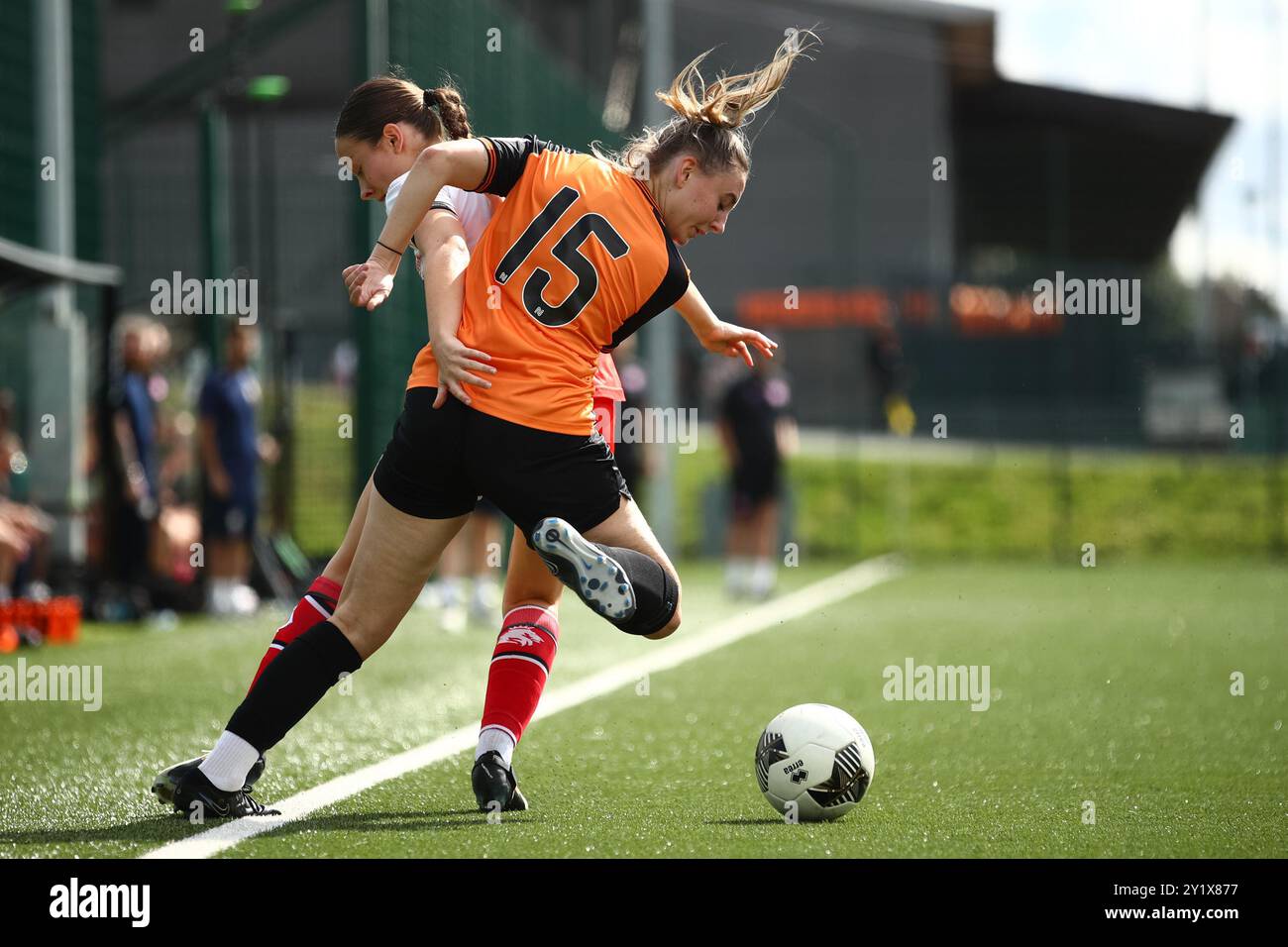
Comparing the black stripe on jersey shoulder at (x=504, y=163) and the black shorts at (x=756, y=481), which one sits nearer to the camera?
the black stripe on jersey shoulder at (x=504, y=163)

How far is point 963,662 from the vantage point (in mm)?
9953

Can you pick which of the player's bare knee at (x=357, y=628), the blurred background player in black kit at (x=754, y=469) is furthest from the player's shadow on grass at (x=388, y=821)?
the blurred background player in black kit at (x=754, y=469)

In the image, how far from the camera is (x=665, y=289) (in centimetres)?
468

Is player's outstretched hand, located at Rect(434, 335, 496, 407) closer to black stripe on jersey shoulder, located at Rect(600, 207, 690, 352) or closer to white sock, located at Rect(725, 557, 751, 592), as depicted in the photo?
black stripe on jersey shoulder, located at Rect(600, 207, 690, 352)

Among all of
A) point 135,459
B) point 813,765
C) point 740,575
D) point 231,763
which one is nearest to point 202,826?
point 231,763

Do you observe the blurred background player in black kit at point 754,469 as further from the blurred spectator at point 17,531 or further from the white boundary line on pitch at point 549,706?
the blurred spectator at point 17,531

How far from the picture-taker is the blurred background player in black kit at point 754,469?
15.3m

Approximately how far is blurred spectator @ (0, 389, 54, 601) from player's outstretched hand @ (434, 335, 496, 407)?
303 inches

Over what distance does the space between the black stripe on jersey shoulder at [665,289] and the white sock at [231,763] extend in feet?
4.63

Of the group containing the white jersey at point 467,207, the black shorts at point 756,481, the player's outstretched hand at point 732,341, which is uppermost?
the white jersey at point 467,207

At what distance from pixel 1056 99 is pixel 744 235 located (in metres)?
7.04

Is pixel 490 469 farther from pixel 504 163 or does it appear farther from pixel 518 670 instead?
pixel 518 670
